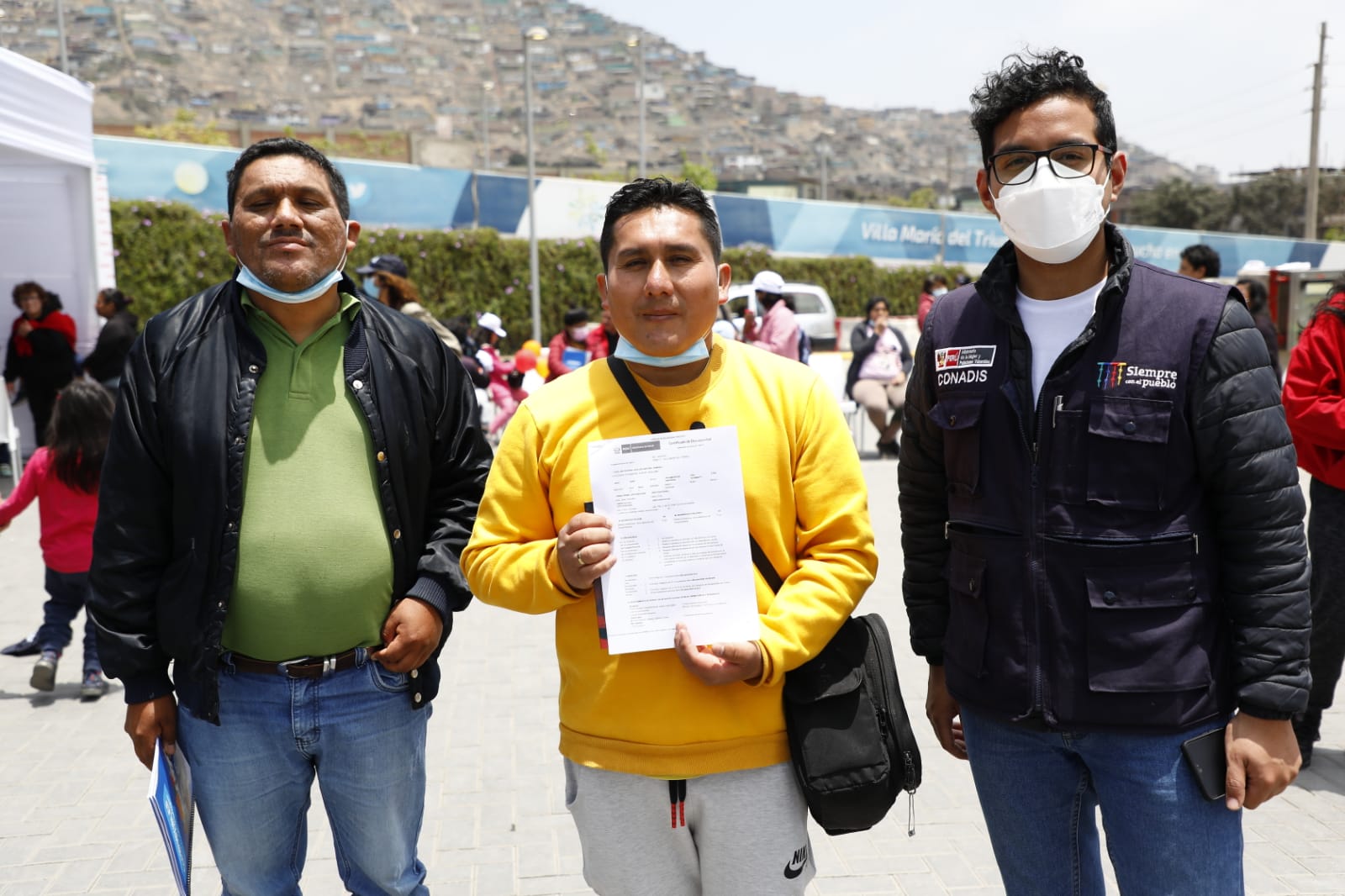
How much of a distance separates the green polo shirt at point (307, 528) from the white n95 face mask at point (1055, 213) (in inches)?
58.8

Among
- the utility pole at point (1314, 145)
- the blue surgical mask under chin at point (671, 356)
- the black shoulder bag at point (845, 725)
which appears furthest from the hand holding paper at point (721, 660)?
the utility pole at point (1314, 145)

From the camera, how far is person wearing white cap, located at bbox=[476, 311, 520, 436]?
490 inches

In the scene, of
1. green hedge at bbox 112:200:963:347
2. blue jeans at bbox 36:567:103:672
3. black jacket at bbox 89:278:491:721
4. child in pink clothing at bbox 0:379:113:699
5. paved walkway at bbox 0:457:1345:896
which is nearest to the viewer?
black jacket at bbox 89:278:491:721

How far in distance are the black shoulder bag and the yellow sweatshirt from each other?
1.3 inches

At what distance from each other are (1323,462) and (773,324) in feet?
21.6

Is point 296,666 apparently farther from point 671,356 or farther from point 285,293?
point 671,356

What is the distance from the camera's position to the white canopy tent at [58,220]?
10969 mm

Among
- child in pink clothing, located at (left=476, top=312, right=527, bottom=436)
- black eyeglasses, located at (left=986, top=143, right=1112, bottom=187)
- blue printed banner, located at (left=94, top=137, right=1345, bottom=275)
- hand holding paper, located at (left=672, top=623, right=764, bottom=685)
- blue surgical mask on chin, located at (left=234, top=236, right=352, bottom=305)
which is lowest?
child in pink clothing, located at (left=476, top=312, right=527, bottom=436)

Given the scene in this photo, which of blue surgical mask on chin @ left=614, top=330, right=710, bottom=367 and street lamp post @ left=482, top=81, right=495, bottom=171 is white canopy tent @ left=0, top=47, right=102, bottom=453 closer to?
blue surgical mask on chin @ left=614, top=330, right=710, bottom=367

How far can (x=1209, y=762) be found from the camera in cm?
208

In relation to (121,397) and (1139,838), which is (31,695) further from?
(1139,838)

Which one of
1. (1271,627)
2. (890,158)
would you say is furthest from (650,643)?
(890,158)

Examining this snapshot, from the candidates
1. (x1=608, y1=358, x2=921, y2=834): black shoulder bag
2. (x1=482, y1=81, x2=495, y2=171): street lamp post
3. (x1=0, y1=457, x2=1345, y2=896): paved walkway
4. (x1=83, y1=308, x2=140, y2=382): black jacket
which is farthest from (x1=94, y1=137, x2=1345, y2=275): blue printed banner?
(x1=482, y1=81, x2=495, y2=171): street lamp post

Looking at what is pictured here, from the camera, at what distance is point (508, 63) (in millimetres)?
198500
